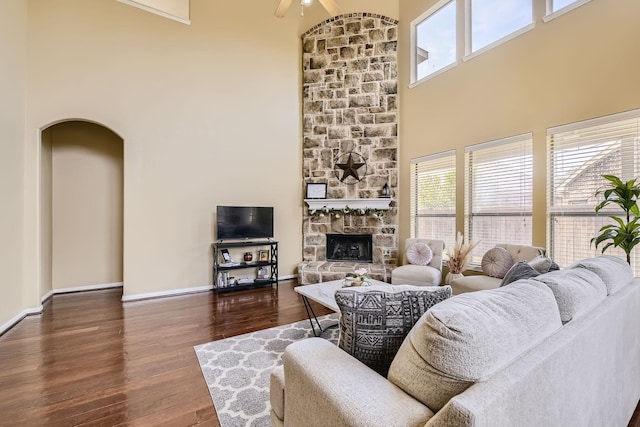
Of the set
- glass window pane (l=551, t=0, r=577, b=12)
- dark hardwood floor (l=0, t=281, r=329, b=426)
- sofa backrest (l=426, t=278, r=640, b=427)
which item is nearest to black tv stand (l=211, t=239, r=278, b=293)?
dark hardwood floor (l=0, t=281, r=329, b=426)

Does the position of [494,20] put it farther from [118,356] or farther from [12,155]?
[12,155]

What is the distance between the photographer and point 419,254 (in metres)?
4.19

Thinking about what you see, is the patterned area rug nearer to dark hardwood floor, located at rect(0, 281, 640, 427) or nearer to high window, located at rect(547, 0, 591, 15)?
dark hardwood floor, located at rect(0, 281, 640, 427)

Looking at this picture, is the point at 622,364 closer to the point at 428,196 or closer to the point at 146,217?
the point at 428,196

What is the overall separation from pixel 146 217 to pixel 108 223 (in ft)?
3.33

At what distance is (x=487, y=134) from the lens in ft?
12.6

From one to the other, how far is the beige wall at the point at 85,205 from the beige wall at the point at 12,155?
957 millimetres

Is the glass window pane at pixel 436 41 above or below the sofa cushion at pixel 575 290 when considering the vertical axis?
above

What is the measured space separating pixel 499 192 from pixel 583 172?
34.8 inches

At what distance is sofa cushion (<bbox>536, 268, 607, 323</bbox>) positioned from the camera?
3.72 ft

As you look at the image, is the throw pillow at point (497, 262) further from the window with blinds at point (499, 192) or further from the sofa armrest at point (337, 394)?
the sofa armrest at point (337, 394)

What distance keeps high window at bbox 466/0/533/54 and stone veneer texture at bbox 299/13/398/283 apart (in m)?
1.33

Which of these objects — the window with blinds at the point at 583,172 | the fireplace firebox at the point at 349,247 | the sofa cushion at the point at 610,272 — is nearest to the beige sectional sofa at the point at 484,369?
the sofa cushion at the point at 610,272

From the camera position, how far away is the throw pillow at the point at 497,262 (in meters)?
3.24
